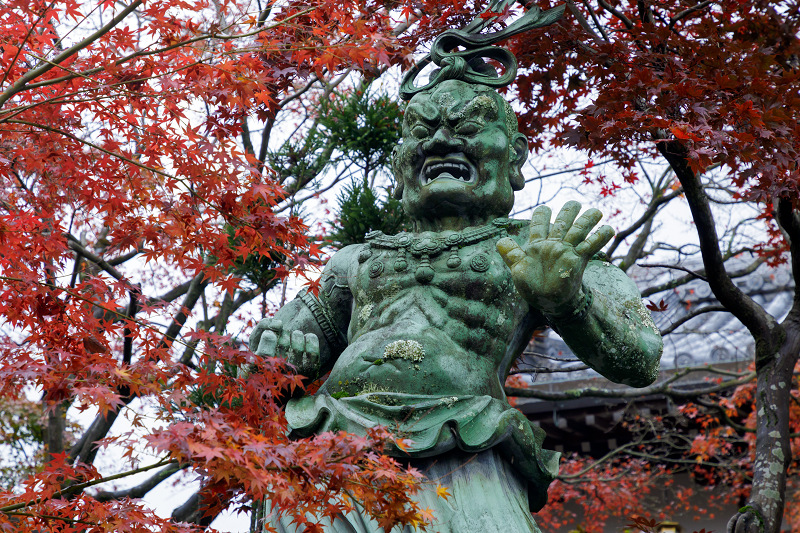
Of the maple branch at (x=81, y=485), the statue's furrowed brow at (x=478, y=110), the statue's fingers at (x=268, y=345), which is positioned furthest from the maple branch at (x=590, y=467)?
the maple branch at (x=81, y=485)

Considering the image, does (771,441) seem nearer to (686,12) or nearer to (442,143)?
(686,12)

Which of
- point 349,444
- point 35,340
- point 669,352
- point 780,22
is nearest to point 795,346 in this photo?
point 780,22

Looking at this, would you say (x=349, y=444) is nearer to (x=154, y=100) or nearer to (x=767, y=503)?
(x=154, y=100)

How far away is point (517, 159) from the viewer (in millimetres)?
4488

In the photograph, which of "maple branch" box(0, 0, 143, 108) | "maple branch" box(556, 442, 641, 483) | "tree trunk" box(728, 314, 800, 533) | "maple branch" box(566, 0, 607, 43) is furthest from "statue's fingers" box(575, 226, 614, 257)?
"maple branch" box(556, 442, 641, 483)

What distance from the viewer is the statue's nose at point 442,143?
418 centimetres

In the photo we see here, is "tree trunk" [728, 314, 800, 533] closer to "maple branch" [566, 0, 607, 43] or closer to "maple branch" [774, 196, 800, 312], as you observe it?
"maple branch" [774, 196, 800, 312]

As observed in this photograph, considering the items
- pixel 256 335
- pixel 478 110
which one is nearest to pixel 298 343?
pixel 256 335

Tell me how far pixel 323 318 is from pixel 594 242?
146 cm

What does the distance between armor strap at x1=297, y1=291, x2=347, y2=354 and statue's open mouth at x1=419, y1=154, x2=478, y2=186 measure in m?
0.77

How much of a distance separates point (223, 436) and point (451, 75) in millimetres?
2267

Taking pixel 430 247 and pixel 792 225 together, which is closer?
pixel 430 247

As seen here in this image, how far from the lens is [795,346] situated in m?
6.06

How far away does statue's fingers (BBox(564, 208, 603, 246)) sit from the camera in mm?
3404
